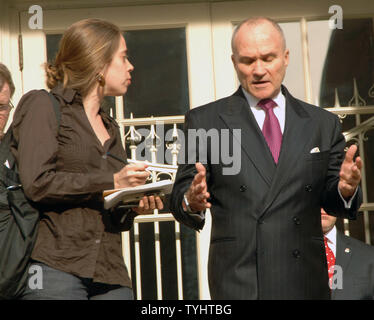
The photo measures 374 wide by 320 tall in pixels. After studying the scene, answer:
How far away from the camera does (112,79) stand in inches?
153

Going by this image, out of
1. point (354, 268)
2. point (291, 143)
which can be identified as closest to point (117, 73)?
point (291, 143)

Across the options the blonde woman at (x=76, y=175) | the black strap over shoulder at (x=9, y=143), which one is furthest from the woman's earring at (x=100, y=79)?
the black strap over shoulder at (x=9, y=143)

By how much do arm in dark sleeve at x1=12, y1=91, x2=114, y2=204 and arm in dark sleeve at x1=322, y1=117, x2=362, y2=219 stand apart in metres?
0.93

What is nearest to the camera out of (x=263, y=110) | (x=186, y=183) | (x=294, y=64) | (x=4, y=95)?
(x=186, y=183)

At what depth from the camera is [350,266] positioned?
4.98m

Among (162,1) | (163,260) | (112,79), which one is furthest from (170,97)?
(112,79)

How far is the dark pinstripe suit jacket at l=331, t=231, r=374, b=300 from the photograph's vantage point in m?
4.91

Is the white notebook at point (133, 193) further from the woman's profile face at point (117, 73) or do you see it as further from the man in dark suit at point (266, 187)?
the woman's profile face at point (117, 73)

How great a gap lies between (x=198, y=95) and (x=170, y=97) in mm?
195

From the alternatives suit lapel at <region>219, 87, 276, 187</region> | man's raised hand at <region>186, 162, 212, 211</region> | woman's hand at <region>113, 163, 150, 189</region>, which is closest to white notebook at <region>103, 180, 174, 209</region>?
woman's hand at <region>113, 163, 150, 189</region>

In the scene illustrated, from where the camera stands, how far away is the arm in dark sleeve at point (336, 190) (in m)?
3.72

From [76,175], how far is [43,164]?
0.15 m

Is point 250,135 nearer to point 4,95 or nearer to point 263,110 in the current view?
point 263,110
